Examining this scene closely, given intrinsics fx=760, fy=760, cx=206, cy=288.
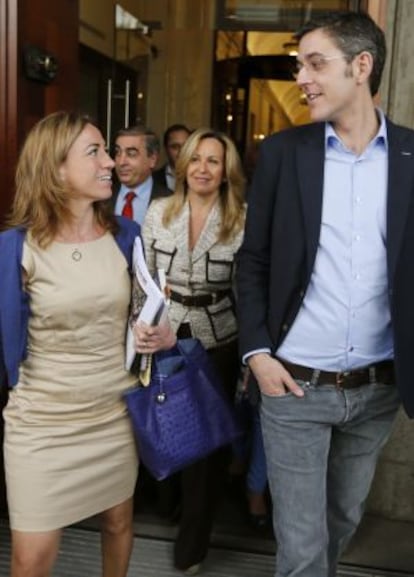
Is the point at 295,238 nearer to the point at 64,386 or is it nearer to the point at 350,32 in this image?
the point at 350,32

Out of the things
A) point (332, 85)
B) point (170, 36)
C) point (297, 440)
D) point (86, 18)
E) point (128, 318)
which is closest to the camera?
point (332, 85)

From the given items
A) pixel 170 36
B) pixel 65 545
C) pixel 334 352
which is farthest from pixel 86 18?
pixel 334 352

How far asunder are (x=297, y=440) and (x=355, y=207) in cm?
72

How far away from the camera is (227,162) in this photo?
133 inches

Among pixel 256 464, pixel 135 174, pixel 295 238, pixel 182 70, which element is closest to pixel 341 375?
pixel 295 238

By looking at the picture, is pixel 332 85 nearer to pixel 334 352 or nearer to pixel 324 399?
pixel 334 352

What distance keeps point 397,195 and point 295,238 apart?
1.02 ft

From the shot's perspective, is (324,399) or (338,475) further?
(338,475)

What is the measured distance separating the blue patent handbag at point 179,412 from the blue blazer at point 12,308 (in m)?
0.37

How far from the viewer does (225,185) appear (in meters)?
3.40

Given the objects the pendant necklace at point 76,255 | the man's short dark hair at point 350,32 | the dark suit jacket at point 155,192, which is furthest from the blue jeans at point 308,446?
the dark suit jacket at point 155,192

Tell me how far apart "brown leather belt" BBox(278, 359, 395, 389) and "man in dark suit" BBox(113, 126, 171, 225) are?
204 cm

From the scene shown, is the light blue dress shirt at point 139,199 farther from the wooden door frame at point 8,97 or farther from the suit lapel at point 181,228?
the wooden door frame at point 8,97

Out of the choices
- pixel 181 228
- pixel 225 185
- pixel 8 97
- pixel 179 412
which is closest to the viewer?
pixel 179 412
